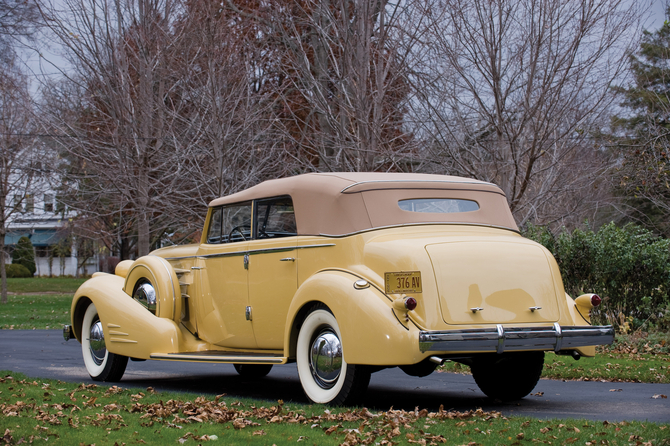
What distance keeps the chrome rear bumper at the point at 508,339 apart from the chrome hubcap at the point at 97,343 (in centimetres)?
488

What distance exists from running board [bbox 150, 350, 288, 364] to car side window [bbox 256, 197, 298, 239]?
3.84 feet

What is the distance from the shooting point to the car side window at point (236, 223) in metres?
8.02

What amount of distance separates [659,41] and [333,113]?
8132mm

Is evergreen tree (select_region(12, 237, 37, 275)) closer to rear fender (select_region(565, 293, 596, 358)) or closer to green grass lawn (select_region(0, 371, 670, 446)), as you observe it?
green grass lawn (select_region(0, 371, 670, 446))

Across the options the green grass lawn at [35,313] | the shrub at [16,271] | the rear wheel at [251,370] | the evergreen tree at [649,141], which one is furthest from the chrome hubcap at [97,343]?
the shrub at [16,271]

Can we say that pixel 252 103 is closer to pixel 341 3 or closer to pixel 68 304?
pixel 341 3

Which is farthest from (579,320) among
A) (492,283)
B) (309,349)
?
(309,349)

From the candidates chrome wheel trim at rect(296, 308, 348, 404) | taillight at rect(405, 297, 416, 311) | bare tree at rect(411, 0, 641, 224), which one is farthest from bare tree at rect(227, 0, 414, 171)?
taillight at rect(405, 297, 416, 311)

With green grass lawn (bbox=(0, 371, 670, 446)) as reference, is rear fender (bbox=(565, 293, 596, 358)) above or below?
above

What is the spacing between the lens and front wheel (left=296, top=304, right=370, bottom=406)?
6332mm

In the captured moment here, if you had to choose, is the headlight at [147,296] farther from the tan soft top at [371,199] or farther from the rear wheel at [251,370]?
the tan soft top at [371,199]

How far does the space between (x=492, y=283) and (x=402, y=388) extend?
9.28ft

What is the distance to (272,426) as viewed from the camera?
571 cm

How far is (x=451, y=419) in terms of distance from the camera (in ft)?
19.4
